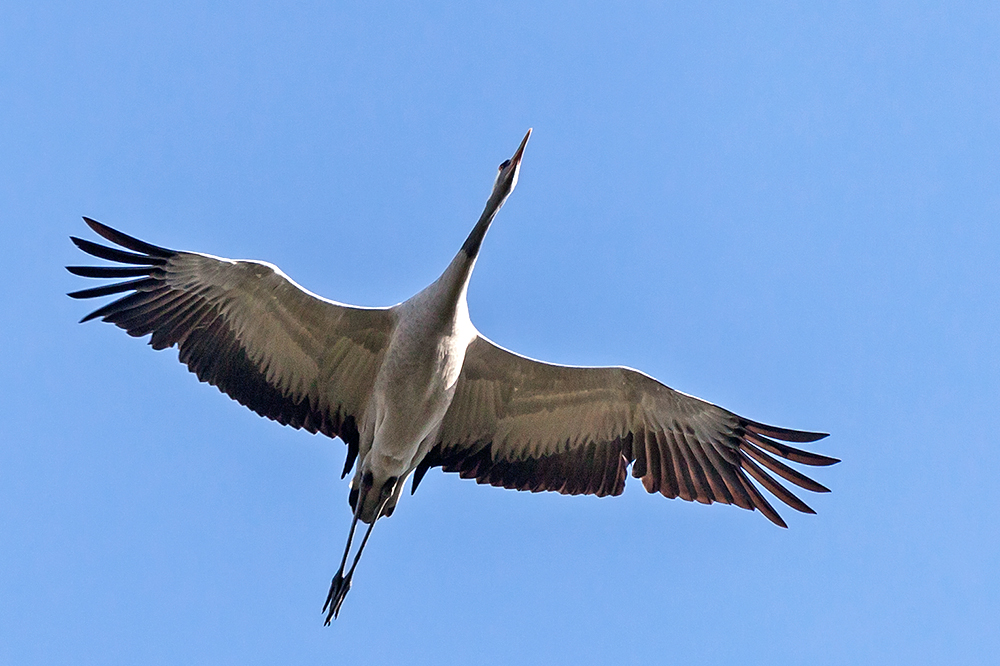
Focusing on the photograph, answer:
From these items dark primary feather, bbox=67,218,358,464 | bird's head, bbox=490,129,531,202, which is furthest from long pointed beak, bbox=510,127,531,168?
dark primary feather, bbox=67,218,358,464

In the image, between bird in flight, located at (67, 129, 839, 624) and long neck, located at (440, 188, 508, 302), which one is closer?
long neck, located at (440, 188, 508, 302)

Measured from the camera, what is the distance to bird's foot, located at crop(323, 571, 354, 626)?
12547 mm

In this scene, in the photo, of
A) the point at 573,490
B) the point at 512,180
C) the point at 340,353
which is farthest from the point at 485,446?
the point at 512,180

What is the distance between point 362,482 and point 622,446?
2.63 m

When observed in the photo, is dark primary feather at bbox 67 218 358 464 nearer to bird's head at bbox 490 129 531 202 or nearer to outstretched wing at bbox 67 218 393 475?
outstretched wing at bbox 67 218 393 475

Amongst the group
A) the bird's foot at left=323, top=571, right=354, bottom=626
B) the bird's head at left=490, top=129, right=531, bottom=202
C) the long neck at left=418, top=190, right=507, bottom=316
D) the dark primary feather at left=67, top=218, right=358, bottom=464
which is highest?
the bird's head at left=490, top=129, right=531, bottom=202

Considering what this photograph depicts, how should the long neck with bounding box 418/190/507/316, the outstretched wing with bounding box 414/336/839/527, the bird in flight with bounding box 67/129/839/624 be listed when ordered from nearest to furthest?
the long neck with bounding box 418/190/507/316, the bird in flight with bounding box 67/129/839/624, the outstretched wing with bounding box 414/336/839/527

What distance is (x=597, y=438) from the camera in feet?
41.7

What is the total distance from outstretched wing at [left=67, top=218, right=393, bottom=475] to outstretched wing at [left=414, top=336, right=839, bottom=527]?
1027mm

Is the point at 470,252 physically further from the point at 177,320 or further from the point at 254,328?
the point at 177,320

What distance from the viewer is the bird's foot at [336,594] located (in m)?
12.5

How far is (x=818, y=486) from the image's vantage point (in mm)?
12062

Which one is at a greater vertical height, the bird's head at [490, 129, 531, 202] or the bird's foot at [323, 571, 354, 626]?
the bird's head at [490, 129, 531, 202]

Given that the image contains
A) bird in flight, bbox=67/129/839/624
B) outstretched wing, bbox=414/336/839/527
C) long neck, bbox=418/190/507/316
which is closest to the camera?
long neck, bbox=418/190/507/316
